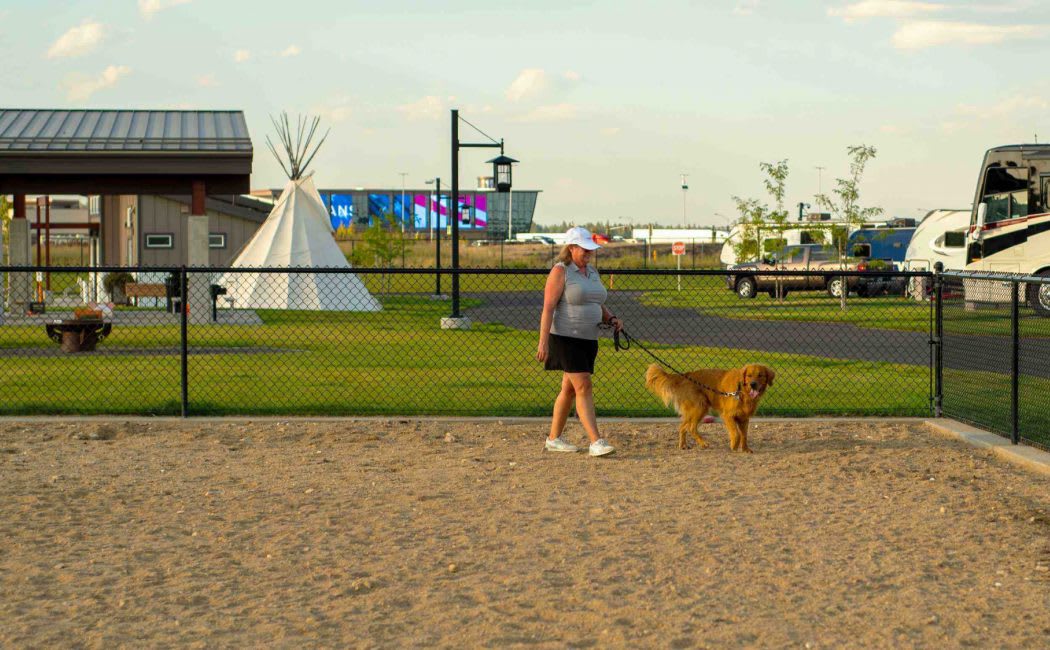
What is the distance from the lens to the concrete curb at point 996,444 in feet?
29.3

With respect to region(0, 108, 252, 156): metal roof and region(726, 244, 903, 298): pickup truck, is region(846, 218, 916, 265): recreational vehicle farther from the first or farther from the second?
region(0, 108, 252, 156): metal roof

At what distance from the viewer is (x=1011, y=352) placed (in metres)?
9.71

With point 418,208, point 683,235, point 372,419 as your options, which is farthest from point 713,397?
point 418,208

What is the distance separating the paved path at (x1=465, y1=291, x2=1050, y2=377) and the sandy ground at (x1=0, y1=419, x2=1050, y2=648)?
97 cm

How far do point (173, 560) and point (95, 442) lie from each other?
157 inches

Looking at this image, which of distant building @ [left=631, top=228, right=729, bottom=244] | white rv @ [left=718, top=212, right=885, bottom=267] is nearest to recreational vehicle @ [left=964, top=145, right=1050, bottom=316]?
white rv @ [left=718, top=212, right=885, bottom=267]

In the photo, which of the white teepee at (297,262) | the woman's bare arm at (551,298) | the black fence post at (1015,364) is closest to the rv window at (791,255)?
the white teepee at (297,262)

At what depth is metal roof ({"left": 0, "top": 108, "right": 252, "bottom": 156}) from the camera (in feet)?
85.0

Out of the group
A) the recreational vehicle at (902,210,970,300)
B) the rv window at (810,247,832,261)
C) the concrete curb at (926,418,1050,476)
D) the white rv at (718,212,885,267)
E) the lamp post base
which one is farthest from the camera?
the rv window at (810,247,832,261)

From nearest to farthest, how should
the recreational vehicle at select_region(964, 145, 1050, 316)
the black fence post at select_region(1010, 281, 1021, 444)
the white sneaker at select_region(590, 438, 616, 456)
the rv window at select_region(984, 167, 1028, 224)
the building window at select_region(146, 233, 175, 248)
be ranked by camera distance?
the white sneaker at select_region(590, 438, 616, 456) < the black fence post at select_region(1010, 281, 1021, 444) < the recreational vehicle at select_region(964, 145, 1050, 316) < the rv window at select_region(984, 167, 1028, 224) < the building window at select_region(146, 233, 175, 248)

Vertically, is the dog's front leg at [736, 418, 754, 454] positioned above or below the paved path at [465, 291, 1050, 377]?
below

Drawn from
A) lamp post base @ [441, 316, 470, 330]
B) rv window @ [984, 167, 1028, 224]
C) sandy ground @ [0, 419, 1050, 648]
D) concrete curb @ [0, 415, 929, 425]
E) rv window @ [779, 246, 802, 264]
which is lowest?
sandy ground @ [0, 419, 1050, 648]

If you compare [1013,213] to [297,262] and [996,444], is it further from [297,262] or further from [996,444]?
[996,444]

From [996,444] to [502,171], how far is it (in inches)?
727
